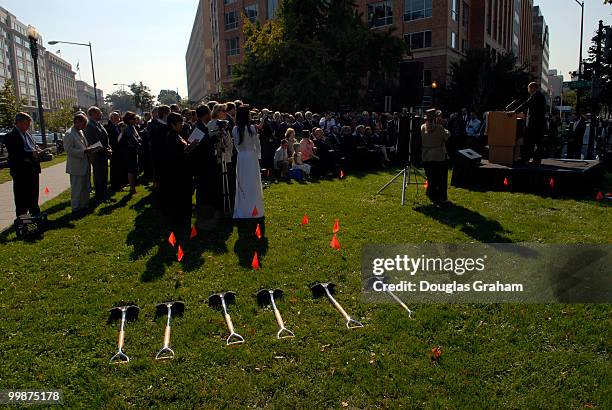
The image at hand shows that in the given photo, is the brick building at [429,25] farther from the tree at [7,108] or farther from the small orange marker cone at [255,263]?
the small orange marker cone at [255,263]

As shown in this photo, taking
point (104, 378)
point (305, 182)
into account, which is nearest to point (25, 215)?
point (104, 378)

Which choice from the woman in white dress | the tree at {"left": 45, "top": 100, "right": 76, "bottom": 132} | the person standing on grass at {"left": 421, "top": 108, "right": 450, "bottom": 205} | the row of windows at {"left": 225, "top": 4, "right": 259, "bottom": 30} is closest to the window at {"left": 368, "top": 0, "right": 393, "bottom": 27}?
the row of windows at {"left": 225, "top": 4, "right": 259, "bottom": 30}

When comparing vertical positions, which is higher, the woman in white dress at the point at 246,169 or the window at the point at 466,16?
the window at the point at 466,16

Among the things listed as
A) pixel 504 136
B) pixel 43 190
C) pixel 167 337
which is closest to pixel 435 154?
pixel 504 136

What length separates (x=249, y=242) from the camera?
299 inches

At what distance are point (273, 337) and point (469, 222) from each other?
543 centimetres

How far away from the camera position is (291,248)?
721cm

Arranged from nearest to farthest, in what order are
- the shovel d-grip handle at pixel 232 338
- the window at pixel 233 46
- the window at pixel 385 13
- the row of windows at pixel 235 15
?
the shovel d-grip handle at pixel 232 338
the window at pixel 385 13
the row of windows at pixel 235 15
the window at pixel 233 46

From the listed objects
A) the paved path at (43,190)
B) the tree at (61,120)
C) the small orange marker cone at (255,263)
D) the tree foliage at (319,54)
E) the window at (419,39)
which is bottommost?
the small orange marker cone at (255,263)

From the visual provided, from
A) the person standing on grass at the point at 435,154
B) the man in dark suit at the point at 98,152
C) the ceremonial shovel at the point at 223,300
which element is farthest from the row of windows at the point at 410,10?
the ceremonial shovel at the point at 223,300

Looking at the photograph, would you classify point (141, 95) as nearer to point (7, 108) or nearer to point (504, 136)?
point (7, 108)

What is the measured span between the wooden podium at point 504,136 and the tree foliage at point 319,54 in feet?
61.9

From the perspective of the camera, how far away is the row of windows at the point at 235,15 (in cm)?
5719

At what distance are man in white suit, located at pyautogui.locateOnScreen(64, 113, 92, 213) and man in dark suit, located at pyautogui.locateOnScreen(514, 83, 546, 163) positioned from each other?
10213 mm
